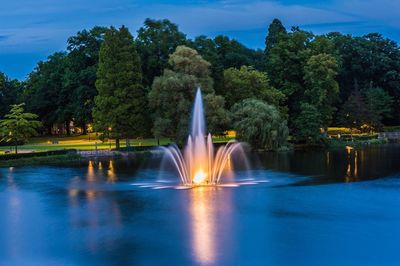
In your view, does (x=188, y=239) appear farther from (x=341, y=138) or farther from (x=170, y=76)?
(x=341, y=138)

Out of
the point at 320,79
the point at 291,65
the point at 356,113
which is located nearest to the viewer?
the point at 320,79

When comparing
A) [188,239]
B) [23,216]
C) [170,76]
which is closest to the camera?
[188,239]

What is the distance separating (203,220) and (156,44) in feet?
151

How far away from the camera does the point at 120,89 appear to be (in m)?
58.6

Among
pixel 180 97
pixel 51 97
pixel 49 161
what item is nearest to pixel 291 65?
pixel 180 97

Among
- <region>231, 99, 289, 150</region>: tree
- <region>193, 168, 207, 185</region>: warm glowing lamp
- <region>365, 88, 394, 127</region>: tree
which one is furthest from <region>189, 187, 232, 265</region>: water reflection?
<region>365, 88, 394, 127</region>: tree

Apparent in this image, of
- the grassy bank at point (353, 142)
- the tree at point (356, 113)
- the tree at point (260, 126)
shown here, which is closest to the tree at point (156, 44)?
the tree at point (260, 126)

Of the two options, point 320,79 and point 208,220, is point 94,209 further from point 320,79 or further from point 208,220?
point 320,79

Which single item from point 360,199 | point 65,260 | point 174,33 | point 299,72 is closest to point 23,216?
point 65,260

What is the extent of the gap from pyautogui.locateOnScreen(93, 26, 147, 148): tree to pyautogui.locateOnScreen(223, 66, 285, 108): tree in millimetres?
11562

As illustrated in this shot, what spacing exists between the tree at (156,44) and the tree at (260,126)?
1185 cm

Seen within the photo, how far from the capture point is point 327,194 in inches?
1120

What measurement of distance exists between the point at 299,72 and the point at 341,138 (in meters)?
10.3

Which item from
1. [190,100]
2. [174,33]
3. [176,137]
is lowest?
[176,137]
